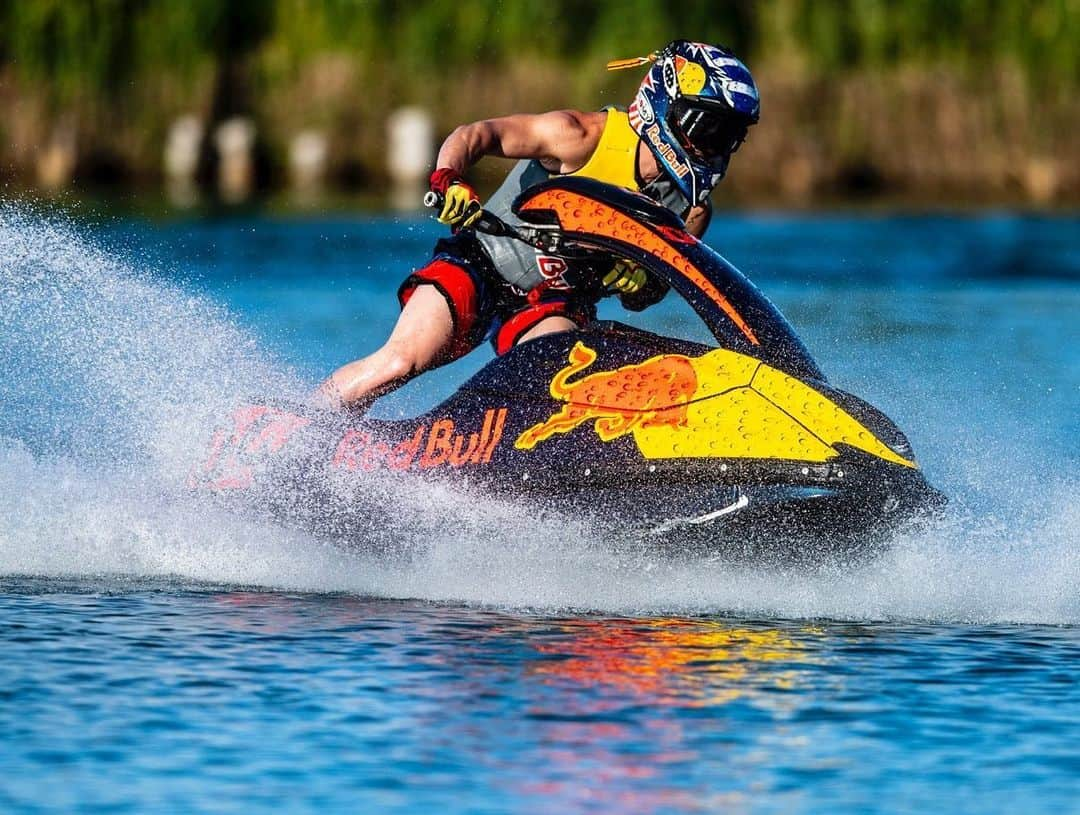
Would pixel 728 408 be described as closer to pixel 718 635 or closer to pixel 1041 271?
pixel 718 635

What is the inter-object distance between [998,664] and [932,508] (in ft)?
2.90

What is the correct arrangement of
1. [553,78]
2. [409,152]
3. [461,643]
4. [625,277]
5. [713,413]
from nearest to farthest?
[461,643] → [713,413] → [625,277] → [553,78] → [409,152]

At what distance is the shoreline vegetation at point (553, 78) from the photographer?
3138 centimetres

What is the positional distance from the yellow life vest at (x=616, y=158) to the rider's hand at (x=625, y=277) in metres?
0.37

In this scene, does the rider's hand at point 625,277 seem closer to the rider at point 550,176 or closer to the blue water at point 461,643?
the rider at point 550,176

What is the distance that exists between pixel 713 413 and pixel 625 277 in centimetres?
94

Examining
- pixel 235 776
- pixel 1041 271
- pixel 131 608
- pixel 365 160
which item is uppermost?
pixel 365 160

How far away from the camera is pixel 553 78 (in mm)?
31875

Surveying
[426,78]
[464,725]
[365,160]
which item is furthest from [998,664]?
[365,160]

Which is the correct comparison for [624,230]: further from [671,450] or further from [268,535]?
[268,535]

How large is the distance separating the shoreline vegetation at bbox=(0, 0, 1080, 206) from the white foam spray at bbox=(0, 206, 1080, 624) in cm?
2111

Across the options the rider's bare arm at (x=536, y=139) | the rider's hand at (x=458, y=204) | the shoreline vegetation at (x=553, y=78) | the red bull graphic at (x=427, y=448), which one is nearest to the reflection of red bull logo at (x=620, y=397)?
the red bull graphic at (x=427, y=448)

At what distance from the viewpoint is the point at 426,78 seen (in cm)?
3347

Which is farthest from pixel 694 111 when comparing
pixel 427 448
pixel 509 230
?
pixel 427 448
